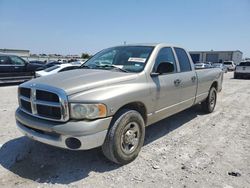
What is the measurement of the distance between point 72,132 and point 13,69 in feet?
38.3

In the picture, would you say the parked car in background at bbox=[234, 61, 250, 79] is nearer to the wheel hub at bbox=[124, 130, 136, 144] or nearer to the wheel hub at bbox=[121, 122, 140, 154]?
the wheel hub at bbox=[121, 122, 140, 154]

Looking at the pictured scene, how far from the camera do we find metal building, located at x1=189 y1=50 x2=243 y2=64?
6091cm

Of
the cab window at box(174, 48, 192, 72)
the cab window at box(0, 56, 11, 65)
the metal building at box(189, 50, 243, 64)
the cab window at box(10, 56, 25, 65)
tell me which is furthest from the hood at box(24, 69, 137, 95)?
the metal building at box(189, 50, 243, 64)

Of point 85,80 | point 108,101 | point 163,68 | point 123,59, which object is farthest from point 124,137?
point 123,59

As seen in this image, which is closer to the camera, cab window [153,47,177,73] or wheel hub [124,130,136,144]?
wheel hub [124,130,136,144]

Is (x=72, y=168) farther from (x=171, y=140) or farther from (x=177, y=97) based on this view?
(x=177, y=97)

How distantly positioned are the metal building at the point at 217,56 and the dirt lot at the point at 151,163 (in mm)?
61432

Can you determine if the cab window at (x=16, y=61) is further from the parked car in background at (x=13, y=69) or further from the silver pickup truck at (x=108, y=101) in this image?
the silver pickup truck at (x=108, y=101)

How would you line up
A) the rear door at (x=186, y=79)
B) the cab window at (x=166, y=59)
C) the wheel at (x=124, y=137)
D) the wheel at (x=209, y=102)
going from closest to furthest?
the wheel at (x=124, y=137), the cab window at (x=166, y=59), the rear door at (x=186, y=79), the wheel at (x=209, y=102)

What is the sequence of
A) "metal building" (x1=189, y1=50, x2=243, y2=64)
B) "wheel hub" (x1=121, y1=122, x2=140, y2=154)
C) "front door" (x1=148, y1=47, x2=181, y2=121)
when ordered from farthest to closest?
1. "metal building" (x1=189, y1=50, x2=243, y2=64)
2. "front door" (x1=148, y1=47, x2=181, y2=121)
3. "wheel hub" (x1=121, y1=122, x2=140, y2=154)

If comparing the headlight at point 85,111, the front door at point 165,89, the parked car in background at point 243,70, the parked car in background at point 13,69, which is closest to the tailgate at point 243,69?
the parked car in background at point 243,70

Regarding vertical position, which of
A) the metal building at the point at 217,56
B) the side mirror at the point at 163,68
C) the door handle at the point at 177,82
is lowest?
the door handle at the point at 177,82

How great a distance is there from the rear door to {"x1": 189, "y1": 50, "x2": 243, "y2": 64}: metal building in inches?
2379

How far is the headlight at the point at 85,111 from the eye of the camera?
9.42 feet
